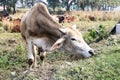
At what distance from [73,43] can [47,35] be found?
76 centimetres

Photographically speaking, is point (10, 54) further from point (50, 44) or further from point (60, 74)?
point (60, 74)

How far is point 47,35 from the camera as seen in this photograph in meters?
6.48

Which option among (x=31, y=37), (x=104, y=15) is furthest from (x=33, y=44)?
(x=104, y=15)

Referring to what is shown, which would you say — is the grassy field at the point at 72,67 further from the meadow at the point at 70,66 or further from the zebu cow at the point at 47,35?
the zebu cow at the point at 47,35

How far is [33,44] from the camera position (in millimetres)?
6855

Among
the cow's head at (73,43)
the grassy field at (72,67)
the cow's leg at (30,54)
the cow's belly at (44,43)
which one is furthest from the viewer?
the cow's leg at (30,54)

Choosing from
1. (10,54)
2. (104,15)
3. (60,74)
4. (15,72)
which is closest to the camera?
(60,74)

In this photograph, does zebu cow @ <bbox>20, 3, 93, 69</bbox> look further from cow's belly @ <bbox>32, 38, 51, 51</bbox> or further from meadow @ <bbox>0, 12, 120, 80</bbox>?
meadow @ <bbox>0, 12, 120, 80</bbox>

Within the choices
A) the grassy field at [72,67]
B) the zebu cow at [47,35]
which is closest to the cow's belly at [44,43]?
the zebu cow at [47,35]

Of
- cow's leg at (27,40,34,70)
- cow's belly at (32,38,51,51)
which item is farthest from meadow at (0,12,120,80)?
cow's belly at (32,38,51,51)

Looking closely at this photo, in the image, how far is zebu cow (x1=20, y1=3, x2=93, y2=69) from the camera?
587 centimetres

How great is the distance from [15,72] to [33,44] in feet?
2.27

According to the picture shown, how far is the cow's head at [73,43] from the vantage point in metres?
5.79

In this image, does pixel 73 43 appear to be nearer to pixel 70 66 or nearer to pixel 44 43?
pixel 70 66
